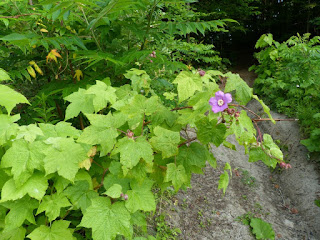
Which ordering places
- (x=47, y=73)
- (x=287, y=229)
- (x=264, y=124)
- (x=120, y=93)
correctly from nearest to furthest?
(x=120, y=93), (x=47, y=73), (x=287, y=229), (x=264, y=124)

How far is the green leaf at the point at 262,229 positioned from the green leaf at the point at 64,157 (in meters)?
3.05

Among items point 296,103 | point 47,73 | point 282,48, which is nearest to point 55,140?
point 47,73

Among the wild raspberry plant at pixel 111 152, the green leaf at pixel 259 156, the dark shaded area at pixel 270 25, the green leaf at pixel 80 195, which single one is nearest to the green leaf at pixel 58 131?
the wild raspberry plant at pixel 111 152

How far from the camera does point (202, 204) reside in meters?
3.52

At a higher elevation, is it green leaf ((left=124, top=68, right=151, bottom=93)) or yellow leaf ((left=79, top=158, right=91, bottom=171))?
green leaf ((left=124, top=68, right=151, bottom=93))

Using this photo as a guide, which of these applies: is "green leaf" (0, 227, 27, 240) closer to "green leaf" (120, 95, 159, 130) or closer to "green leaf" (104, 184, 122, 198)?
"green leaf" (104, 184, 122, 198)

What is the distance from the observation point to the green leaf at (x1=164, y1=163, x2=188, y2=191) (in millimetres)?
1064

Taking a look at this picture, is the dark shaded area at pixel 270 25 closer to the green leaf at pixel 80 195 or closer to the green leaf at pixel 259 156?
the green leaf at pixel 259 156

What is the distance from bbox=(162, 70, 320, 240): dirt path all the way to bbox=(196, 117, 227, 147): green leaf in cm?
221

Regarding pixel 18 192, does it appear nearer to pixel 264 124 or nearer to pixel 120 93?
pixel 120 93

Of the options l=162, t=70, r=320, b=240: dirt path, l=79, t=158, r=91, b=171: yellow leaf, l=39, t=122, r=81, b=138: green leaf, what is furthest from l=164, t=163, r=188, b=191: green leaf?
l=162, t=70, r=320, b=240: dirt path

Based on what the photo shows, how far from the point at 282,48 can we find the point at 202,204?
539 cm

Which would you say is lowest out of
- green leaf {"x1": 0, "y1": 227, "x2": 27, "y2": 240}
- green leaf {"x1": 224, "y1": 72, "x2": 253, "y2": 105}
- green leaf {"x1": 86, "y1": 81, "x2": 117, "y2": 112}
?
green leaf {"x1": 0, "y1": 227, "x2": 27, "y2": 240}

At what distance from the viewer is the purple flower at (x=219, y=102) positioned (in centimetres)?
92
